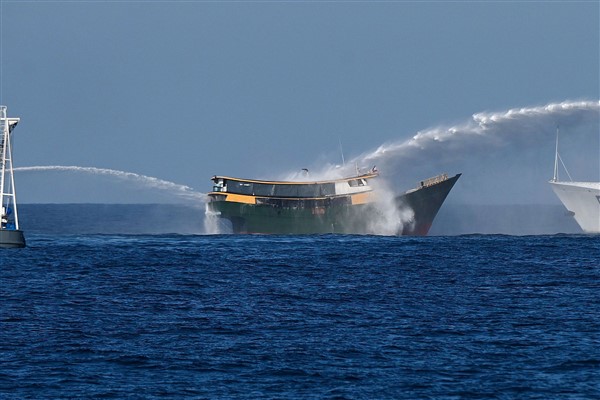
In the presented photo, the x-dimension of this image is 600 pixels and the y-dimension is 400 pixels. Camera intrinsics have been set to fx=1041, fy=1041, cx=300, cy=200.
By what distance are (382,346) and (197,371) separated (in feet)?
28.4

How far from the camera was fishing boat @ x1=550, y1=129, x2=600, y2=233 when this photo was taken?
106 metres

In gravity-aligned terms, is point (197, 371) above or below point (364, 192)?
below

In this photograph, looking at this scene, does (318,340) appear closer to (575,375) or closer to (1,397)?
(575,375)

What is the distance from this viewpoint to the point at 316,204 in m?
99.9

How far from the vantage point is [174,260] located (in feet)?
264

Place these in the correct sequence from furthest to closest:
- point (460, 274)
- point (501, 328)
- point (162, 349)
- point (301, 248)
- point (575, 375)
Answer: point (301, 248)
point (460, 274)
point (501, 328)
point (162, 349)
point (575, 375)

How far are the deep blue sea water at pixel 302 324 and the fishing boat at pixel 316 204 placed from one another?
14.3 metres

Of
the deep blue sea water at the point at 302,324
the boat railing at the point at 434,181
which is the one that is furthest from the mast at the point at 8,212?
the boat railing at the point at 434,181

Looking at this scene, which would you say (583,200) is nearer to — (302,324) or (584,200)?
(584,200)

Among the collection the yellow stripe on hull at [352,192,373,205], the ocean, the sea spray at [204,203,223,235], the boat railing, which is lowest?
the ocean

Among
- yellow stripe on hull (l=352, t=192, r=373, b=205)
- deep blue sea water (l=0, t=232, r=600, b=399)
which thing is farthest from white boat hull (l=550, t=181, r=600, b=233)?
deep blue sea water (l=0, t=232, r=600, b=399)

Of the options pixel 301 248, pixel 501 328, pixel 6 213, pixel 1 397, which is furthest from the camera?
pixel 301 248

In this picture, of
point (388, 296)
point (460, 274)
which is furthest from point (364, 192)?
point (388, 296)

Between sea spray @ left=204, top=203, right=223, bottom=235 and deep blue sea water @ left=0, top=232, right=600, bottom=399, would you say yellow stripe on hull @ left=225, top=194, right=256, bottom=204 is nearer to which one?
sea spray @ left=204, top=203, right=223, bottom=235
